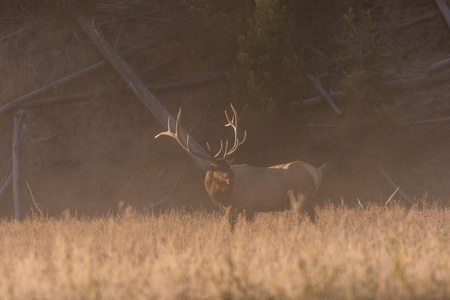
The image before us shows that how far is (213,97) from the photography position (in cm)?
1493

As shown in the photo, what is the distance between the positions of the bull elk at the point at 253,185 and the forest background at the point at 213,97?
2.58 m

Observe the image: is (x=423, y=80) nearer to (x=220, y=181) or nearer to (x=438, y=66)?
(x=438, y=66)

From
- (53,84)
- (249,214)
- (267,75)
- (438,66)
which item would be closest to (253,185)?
(249,214)

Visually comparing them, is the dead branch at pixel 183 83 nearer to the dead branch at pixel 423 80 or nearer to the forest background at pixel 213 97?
the forest background at pixel 213 97

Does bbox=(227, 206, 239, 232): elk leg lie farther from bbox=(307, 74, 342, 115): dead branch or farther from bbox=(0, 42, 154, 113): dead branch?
bbox=(0, 42, 154, 113): dead branch

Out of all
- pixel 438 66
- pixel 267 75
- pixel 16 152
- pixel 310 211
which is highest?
pixel 267 75

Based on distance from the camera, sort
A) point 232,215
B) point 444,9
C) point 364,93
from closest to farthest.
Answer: point 232,215
point 364,93
point 444,9

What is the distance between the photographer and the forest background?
1200 centimetres

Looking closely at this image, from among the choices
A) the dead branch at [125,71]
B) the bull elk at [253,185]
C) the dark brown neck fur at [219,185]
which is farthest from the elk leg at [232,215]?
the dead branch at [125,71]

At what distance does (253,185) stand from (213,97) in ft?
21.0

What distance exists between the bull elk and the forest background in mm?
2577

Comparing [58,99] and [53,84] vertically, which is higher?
[53,84]

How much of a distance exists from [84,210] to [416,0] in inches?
411

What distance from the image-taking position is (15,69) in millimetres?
15586
